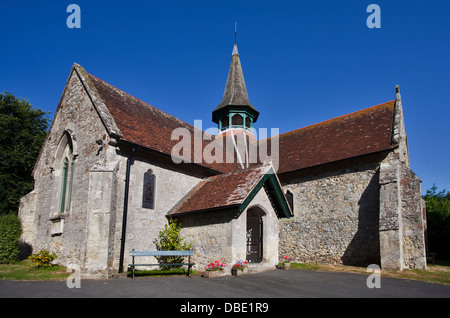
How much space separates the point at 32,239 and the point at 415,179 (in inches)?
741

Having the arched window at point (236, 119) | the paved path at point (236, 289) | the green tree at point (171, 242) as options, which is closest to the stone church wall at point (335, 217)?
the paved path at point (236, 289)

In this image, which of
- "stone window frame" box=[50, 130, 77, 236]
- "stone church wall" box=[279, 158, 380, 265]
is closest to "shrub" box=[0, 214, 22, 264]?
"stone window frame" box=[50, 130, 77, 236]

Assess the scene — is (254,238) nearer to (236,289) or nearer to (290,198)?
(290,198)

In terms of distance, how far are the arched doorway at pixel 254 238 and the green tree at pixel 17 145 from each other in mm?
17474

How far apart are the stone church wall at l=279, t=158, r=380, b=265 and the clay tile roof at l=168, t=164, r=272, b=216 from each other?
5897 millimetres

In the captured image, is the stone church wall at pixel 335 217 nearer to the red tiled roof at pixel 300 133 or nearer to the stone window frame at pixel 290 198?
the stone window frame at pixel 290 198

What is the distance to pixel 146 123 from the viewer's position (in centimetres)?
1731

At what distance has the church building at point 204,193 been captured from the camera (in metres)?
13.3

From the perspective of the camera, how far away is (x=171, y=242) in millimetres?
14461

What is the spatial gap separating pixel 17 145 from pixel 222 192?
2074 cm

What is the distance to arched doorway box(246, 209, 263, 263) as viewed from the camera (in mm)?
15242

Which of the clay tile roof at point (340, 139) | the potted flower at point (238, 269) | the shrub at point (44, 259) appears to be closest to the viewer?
the potted flower at point (238, 269)
